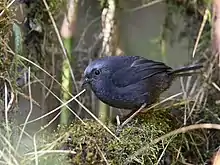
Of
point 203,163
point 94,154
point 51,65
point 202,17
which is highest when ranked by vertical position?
point 202,17

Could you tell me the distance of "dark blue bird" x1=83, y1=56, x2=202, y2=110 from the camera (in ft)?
6.27

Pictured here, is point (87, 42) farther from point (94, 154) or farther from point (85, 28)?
point (94, 154)

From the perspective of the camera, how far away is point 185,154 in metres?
1.85

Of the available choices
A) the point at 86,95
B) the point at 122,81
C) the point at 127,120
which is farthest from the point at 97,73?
the point at 86,95

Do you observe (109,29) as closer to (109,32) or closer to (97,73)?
(109,32)

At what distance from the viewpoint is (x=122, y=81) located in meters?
1.93

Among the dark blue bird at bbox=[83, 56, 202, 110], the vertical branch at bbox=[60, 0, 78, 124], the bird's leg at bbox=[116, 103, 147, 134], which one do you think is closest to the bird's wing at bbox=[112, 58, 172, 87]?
the dark blue bird at bbox=[83, 56, 202, 110]

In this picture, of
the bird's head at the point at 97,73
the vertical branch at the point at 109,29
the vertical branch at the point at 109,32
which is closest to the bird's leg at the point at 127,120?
the bird's head at the point at 97,73

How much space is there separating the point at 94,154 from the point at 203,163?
0.47 m

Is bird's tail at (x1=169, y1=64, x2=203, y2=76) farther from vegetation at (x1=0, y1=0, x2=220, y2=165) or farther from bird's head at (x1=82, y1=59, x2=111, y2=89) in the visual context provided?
bird's head at (x1=82, y1=59, x2=111, y2=89)

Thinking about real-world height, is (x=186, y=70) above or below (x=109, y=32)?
below

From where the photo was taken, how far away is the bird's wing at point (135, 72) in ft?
6.31

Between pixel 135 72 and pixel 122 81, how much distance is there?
6 cm

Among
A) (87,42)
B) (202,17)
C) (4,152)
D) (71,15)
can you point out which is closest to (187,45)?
(202,17)
